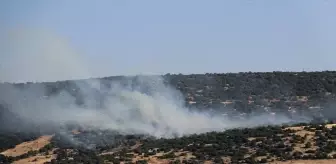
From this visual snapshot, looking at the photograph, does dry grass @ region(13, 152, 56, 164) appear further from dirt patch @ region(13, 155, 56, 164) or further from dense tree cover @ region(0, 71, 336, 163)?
dense tree cover @ region(0, 71, 336, 163)

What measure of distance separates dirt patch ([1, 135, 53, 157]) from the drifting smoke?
6.04m

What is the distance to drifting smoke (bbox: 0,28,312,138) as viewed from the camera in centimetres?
7025

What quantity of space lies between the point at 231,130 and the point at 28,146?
25.7 meters

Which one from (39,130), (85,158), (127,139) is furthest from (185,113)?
(85,158)

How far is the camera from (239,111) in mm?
82250

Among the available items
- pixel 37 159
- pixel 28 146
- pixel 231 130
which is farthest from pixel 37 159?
pixel 231 130

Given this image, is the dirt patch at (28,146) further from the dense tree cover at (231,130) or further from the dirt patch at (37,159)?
the dirt patch at (37,159)

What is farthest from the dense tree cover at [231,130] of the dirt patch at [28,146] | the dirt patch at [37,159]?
→ the dirt patch at [28,146]

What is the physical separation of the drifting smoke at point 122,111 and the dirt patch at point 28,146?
6.04 meters

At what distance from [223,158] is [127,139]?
19533 mm

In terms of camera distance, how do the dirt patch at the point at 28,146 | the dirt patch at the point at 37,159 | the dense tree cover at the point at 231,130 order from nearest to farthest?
the dense tree cover at the point at 231,130, the dirt patch at the point at 37,159, the dirt patch at the point at 28,146

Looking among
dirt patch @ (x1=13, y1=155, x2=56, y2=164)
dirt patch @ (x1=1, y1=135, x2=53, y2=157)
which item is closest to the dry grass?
dirt patch @ (x1=13, y1=155, x2=56, y2=164)

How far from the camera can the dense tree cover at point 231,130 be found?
152 feet

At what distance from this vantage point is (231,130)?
2247 inches
